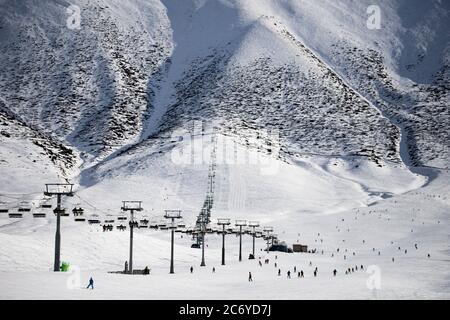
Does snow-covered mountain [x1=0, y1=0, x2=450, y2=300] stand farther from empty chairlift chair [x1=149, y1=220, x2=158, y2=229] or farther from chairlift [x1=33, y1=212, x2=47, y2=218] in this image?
empty chairlift chair [x1=149, y1=220, x2=158, y2=229]

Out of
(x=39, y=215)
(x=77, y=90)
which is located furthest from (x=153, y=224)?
(x=77, y=90)

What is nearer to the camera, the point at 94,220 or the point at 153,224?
the point at 94,220

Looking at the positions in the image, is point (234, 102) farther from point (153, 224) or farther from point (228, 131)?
point (153, 224)

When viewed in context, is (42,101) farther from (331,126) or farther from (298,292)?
(298,292)

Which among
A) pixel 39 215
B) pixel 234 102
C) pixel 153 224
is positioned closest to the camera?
pixel 39 215

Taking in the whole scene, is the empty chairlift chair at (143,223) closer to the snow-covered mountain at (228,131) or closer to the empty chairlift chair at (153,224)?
the empty chairlift chair at (153,224)

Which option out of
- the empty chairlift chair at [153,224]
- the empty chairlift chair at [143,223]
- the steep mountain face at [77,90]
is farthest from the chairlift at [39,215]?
the steep mountain face at [77,90]

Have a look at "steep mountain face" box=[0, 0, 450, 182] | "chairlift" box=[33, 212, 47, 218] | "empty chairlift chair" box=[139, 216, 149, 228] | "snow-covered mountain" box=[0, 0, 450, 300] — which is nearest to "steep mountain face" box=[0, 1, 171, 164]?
"steep mountain face" box=[0, 0, 450, 182]

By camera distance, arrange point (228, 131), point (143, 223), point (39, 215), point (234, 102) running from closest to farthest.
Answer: point (39, 215), point (143, 223), point (228, 131), point (234, 102)

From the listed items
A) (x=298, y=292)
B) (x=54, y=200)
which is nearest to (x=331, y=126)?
(x=54, y=200)
